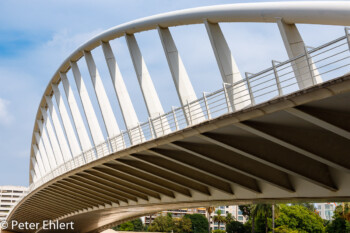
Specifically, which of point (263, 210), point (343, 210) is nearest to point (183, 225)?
point (263, 210)

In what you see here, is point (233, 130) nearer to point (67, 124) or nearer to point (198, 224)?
point (67, 124)

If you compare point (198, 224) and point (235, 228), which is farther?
point (198, 224)

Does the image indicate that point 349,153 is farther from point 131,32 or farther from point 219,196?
point 131,32

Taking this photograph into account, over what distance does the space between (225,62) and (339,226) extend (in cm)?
6258

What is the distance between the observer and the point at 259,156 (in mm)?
14172

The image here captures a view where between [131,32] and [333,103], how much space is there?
1539 centimetres

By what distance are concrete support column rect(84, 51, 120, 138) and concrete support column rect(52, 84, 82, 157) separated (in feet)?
29.2

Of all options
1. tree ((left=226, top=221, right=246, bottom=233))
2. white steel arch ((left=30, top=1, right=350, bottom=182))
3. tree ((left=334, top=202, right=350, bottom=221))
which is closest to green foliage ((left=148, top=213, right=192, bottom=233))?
tree ((left=226, top=221, right=246, bottom=233))

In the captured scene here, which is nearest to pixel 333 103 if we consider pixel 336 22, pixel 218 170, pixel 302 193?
pixel 336 22

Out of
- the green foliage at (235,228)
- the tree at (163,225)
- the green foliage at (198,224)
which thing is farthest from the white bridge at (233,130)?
the green foliage at (198,224)

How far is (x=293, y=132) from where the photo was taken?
1248 centimetres

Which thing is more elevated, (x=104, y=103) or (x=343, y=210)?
(x=104, y=103)

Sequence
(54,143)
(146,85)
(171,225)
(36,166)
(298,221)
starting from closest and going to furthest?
(146,85), (54,143), (36,166), (298,221), (171,225)

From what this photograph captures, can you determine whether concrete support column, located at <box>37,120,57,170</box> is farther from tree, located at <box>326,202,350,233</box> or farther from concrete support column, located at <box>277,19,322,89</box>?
tree, located at <box>326,202,350,233</box>
